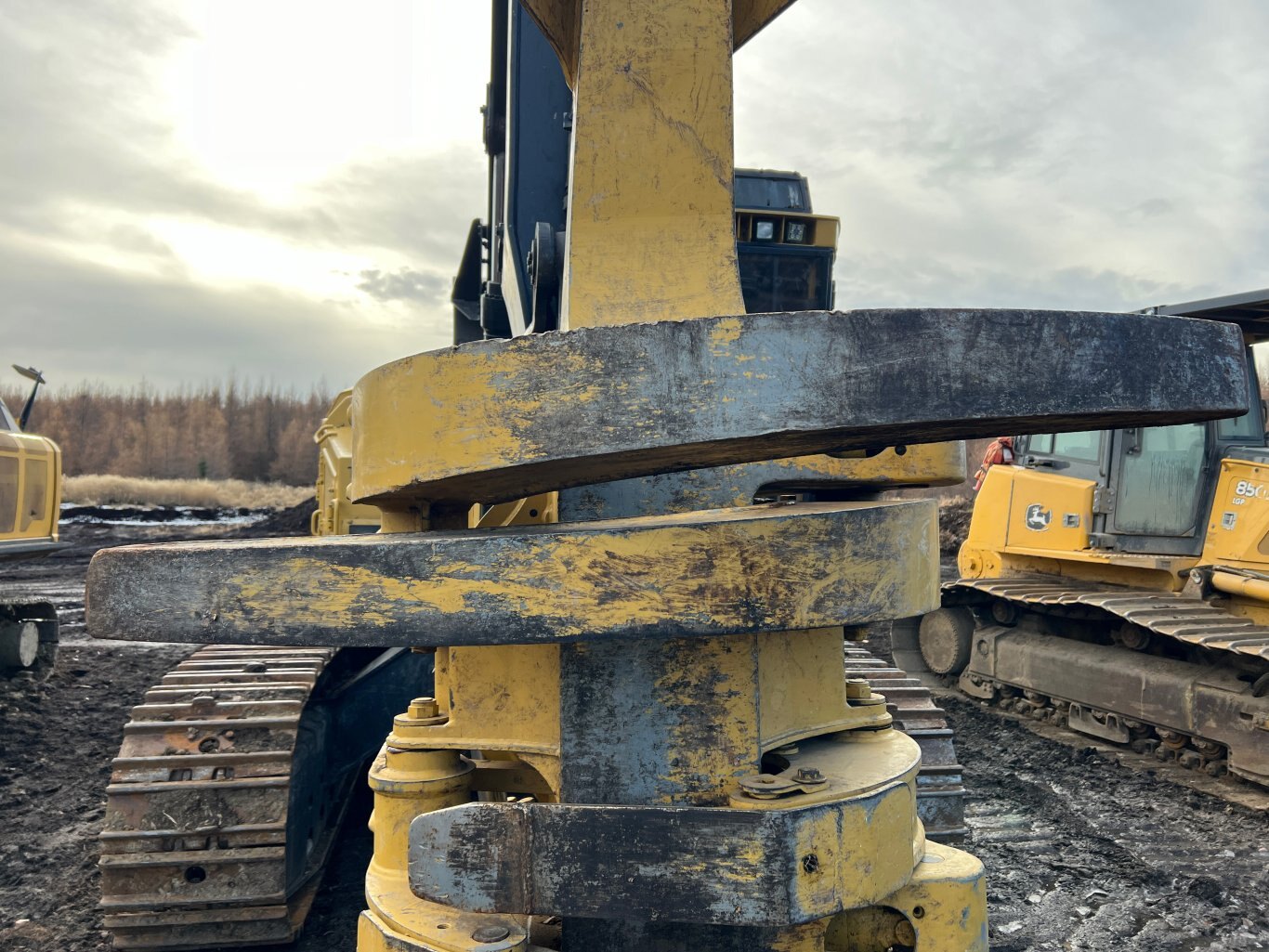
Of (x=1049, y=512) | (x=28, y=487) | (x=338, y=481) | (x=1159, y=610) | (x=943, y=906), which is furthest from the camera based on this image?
(x=1049, y=512)

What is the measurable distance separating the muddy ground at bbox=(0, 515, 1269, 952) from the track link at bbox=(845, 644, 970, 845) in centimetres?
57

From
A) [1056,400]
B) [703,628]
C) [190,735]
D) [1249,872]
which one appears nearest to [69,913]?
[190,735]

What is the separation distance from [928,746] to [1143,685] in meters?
3.56

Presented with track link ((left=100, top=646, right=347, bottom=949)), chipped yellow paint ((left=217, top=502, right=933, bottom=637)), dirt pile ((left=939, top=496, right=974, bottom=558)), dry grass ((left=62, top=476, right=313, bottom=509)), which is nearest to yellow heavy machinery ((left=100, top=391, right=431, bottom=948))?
track link ((left=100, top=646, right=347, bottom=949))

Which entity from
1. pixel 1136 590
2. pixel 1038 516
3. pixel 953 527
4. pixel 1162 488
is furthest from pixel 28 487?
pixel 953 527

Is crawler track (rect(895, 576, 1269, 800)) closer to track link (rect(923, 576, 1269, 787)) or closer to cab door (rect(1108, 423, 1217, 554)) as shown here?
track link (rect(923, 576, 1269, 787))

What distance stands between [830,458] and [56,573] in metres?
16.1

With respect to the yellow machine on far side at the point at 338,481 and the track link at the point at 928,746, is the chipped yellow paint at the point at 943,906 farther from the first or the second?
the yellow machine on far side at the point at 338,481

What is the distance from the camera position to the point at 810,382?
5.23 ft

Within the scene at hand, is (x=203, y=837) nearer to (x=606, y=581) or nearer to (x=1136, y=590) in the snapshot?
(x=606, y=581)

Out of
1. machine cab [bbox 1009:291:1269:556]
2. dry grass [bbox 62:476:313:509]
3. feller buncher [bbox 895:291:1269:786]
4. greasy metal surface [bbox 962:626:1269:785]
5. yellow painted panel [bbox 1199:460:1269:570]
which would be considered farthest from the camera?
dry grass [bbox 62:476:313:509]

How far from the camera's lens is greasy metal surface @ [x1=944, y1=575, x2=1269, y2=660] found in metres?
5.68

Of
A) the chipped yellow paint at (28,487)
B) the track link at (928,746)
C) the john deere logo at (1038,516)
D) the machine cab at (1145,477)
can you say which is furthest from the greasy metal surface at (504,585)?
the john deere logo at (1038,516)

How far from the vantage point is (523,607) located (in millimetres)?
1683
